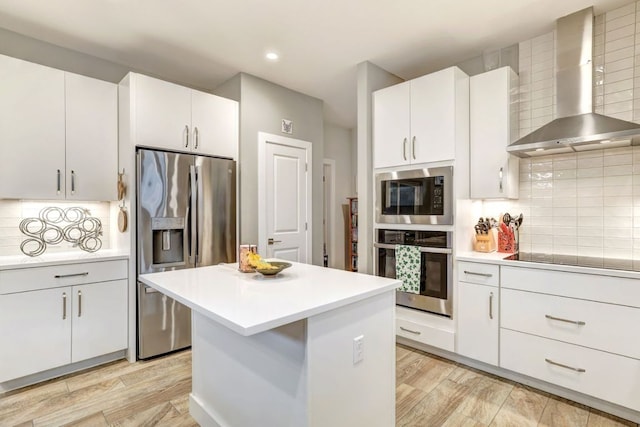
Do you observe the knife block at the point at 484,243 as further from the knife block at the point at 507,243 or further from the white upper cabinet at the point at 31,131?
the white upper cabinet at the point at 31,131

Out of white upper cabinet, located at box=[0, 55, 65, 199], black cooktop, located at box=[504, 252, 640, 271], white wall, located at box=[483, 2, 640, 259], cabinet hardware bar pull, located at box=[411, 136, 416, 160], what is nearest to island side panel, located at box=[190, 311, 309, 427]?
white upper cabinet, located at box=[0, 55, 65, 199]

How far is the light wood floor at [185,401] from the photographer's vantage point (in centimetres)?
192

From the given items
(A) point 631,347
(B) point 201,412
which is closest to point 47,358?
(B) point 201,412

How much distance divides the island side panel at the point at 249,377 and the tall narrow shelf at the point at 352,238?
12.7ft

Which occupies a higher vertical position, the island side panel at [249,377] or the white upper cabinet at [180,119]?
the white upper cabinet at [180,119]

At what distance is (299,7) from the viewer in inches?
89.8

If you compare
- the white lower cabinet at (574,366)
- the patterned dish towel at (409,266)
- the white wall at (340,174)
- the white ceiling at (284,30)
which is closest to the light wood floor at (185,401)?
the white lower cabinet at (574,366)

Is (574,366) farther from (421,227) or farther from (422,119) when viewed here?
(422,119)

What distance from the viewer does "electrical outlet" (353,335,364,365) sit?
141 cm

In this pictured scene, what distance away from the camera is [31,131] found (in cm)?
242

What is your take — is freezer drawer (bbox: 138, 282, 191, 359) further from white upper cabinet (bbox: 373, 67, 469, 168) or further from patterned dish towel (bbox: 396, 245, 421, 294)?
white upper cabinet (bbox: 373, 67, 469, 168)

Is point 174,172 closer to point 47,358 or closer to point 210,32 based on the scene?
point 210,32

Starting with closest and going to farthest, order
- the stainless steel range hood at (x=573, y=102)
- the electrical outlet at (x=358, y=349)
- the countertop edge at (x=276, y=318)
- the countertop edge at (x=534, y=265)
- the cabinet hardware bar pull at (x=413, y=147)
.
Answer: the countertop edge at (x=276, y=318) → the electrical outlet at (x=358, y=349) → the countertop edge at (x=534, y=265) → the stainless steel range hood at (x=573, y=102) → the cabinet hardware bar pull at (x=413, y=147)

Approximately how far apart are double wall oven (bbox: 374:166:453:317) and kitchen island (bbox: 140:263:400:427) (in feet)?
3.94
